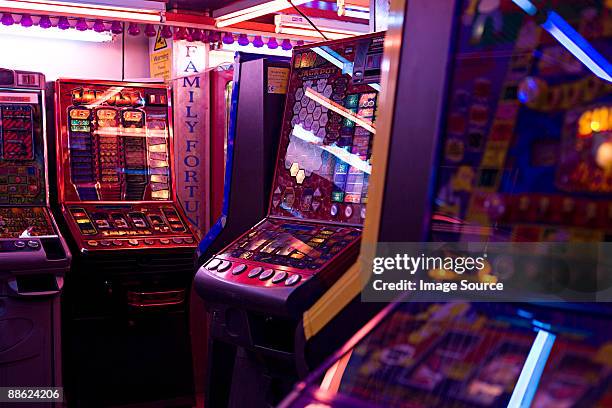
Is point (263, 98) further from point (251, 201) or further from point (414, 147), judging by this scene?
point (414, 147)

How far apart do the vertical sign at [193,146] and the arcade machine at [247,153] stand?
1.51 meters

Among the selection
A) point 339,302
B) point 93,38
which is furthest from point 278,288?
point 93,38

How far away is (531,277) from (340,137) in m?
1.61

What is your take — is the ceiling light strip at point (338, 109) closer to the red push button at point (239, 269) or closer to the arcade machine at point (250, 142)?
the arcade machine at point (250, 142)

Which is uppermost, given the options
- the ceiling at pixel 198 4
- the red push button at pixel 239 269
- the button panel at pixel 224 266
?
the ceiling at pixel 198 4

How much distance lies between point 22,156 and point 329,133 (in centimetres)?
210

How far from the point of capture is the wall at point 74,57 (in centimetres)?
707

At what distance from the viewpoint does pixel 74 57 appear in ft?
24.0

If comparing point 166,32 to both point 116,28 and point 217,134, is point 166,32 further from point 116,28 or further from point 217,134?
point 217,134

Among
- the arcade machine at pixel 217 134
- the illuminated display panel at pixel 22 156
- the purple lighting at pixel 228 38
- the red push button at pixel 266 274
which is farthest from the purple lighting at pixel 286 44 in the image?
the red push button at pixel 266 274

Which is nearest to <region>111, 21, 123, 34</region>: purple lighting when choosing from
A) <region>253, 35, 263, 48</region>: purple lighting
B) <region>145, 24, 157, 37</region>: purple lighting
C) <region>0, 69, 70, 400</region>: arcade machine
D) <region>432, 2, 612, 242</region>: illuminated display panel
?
<region>145, 24, 157, 37</region>: purple lighting

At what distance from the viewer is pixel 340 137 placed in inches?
107

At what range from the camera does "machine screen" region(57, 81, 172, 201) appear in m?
4.24

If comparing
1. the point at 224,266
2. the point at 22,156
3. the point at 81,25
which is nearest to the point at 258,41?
the point at 81,25
